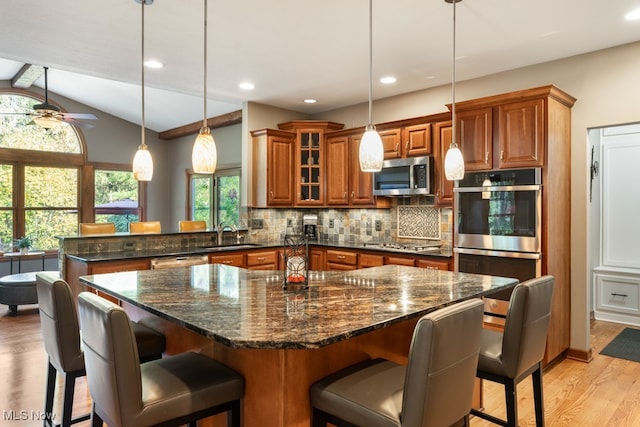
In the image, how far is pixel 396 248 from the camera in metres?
4.50

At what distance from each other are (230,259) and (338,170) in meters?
1.77

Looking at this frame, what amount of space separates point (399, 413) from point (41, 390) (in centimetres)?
285

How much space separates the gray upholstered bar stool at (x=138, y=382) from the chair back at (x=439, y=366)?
2.27ft

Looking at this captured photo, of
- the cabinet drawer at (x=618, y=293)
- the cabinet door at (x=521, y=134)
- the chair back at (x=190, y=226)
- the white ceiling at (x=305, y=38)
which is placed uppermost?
the white ceiling at (x=305, y=38)

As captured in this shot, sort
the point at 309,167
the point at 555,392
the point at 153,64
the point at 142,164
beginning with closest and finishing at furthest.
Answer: the point at 142,164
the point at 555,392
the point at 153,64
the point at 309,167

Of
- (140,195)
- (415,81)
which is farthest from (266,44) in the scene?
(140,195)

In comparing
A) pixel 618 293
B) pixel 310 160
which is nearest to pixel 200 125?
pixel 310 160

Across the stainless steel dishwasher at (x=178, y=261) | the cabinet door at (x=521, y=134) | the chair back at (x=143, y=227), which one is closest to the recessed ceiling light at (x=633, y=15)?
the cabinet door at (x=521, y=134)

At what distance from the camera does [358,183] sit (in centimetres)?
519

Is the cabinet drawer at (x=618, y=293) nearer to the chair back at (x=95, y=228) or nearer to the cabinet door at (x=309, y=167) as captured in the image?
the cabinet door at (x=309, y=167)

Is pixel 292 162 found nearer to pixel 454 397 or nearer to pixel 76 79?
pixel 76 79

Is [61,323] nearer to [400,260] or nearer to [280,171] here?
[400,260]

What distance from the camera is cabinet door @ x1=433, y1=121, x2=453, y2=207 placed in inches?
170

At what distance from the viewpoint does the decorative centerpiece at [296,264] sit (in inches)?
87.4
